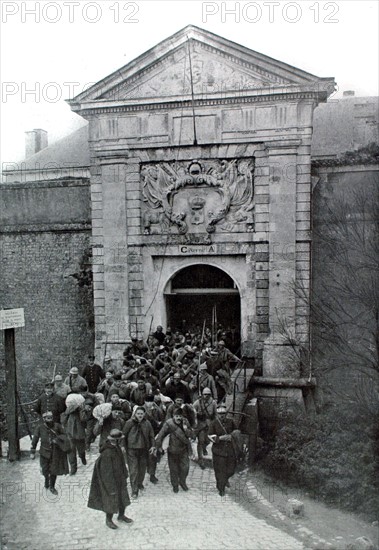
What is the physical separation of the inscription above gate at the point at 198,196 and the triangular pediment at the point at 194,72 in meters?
1.79

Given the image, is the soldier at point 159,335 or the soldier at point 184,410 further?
the soldier at point 159,335

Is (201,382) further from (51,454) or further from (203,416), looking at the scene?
(51,454)

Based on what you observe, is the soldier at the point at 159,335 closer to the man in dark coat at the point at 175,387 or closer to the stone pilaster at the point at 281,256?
the stone pilaster at the point at 281,256

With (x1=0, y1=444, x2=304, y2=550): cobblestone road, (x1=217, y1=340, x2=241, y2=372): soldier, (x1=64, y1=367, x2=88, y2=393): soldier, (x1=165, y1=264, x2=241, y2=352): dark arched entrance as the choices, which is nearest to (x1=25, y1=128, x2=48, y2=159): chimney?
(x1=165, y1=264, x2=241, y2=352): dark arched entrance

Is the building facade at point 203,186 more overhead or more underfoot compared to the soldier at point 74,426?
more overhead

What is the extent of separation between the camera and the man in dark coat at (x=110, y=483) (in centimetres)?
828

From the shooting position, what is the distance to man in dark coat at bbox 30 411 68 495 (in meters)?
9.43

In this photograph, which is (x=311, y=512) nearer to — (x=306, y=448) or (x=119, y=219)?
(x=306, y=448)

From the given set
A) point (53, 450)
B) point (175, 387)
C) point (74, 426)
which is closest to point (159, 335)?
point (175, 387)

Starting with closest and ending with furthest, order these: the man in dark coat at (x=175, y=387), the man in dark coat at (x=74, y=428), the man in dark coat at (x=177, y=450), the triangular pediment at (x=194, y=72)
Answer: the man in dark coat at (x=177, y=450) < the man in dark coat at (x=74, y=428) < the man in dark coat at (x=175, y=387) < the triangular pediment at (x=194, y=72)

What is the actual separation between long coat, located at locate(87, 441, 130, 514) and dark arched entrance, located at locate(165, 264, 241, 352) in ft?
25.7

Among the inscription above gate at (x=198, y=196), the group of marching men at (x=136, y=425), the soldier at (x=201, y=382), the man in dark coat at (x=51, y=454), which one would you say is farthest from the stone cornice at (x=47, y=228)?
the man in dark coat at (x=51, y=454)

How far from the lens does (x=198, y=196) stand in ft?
48.9

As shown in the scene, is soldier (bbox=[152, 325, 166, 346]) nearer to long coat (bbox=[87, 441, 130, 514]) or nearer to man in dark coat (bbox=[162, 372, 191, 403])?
man in dark coat (bbox=[162, 372, 191, 403])
